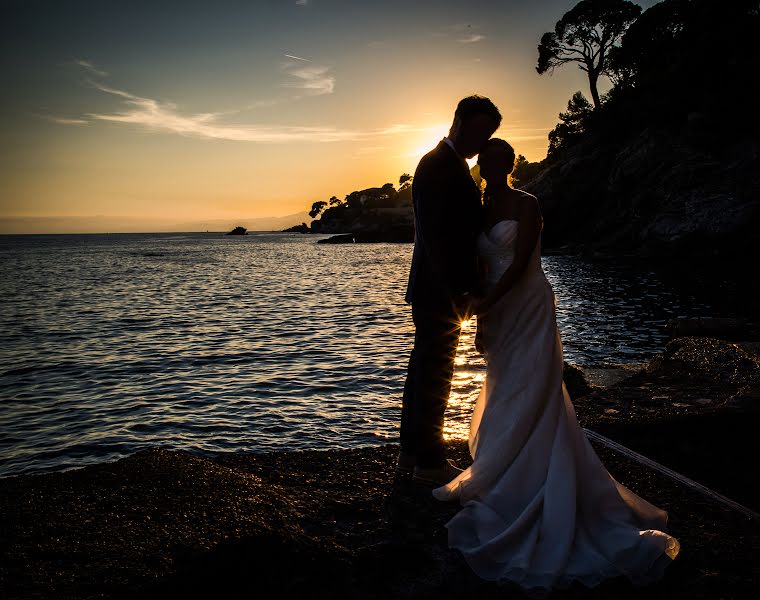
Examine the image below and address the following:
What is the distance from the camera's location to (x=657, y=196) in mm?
38812

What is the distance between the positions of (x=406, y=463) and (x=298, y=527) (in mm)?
1343

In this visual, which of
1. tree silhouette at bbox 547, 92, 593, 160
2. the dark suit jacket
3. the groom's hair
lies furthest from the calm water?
tree silhouette at bbox 547, 92, 593, 160

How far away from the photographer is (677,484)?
14.8 feet

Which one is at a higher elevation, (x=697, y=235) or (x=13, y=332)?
(x=697, y=235)

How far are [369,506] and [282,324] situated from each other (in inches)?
554

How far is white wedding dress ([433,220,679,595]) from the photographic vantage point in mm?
3213

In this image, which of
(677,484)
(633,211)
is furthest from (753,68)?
(677,484)

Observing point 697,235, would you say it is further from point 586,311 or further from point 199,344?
point 199,344

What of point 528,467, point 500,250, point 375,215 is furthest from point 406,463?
point 375,215

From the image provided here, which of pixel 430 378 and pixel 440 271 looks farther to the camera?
pixel 430 378

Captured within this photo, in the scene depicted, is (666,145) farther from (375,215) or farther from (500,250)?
(375,215)

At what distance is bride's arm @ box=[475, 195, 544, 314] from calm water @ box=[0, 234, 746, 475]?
372 centimetres

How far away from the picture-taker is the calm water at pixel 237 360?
316 inches

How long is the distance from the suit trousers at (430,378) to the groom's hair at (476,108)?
60.4 inches
